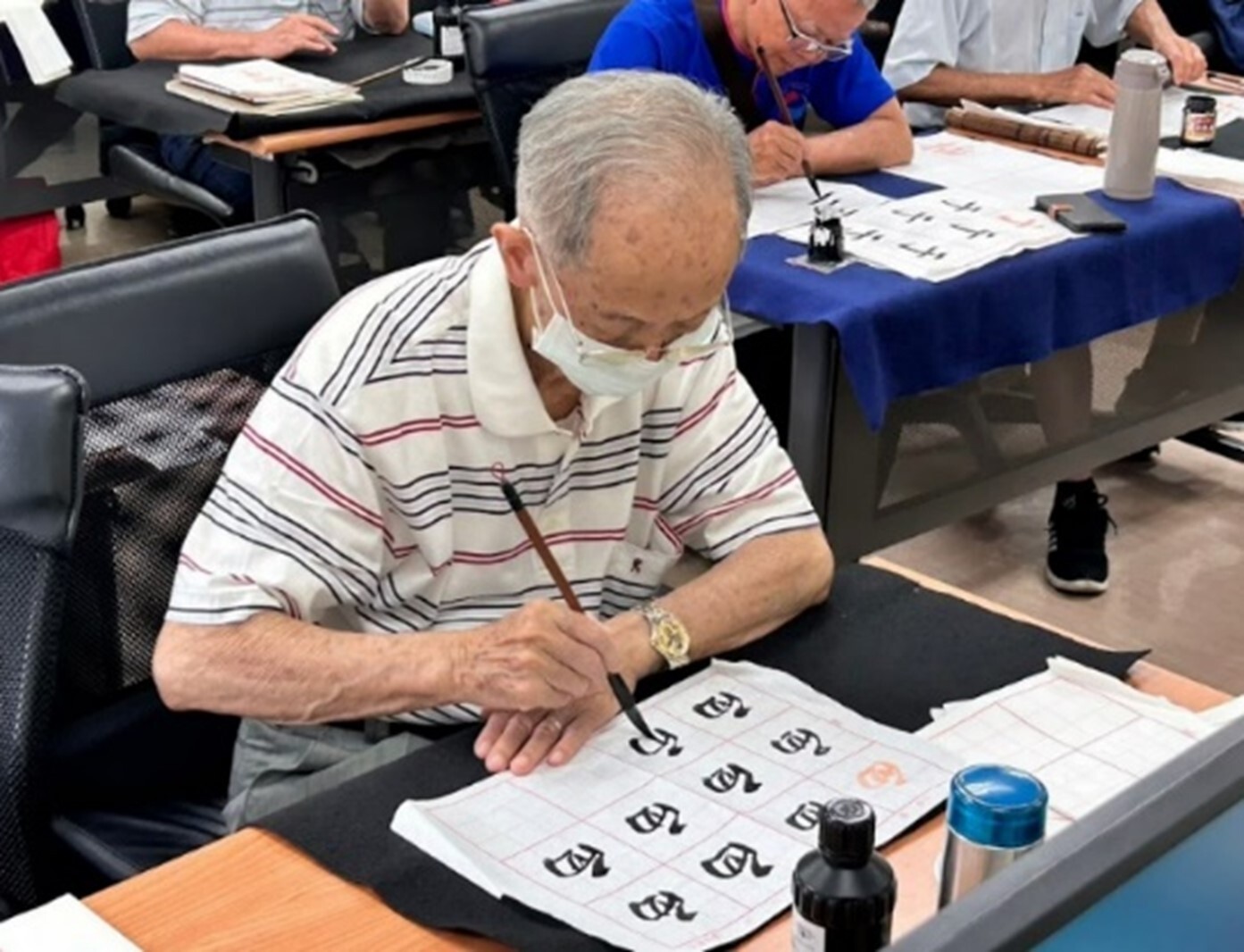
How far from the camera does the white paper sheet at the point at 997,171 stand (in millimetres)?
2883

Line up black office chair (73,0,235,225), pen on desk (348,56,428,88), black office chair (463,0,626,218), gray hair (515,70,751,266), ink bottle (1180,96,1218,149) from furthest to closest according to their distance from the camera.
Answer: black office chair (73,0,235,225)
pen on desk (348,56,428,88)
ink bottle (1180,96,1218,149)
black office chair (463,0,626,218)
gray hair (515,70,751,266)

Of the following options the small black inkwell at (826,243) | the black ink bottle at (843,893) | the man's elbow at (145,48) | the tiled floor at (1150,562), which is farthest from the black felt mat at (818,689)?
the man's elbow at (145,48)

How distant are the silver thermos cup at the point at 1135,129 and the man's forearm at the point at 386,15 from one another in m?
1.77

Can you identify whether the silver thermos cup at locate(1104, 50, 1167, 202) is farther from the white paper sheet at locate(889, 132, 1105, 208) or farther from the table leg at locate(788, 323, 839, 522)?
the table leg at locate(788, 323, 839, 522)

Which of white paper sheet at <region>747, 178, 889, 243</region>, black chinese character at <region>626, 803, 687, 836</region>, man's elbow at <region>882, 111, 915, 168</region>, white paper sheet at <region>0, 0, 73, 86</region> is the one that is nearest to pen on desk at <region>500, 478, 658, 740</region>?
black chinese character at <region>626, 803, 687, 836</region>

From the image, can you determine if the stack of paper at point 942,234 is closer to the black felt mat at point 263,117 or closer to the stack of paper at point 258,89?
the black felt mat at point 263,117

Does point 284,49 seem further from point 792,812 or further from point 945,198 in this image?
point 792,812

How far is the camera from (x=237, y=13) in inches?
158

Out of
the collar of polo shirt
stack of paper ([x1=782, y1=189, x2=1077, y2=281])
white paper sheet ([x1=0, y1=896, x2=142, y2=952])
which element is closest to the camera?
white paper sheet ([x1=0, y1=896, x2=142, y2=952])

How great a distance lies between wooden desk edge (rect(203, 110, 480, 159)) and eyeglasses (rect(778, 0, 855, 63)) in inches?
36.5

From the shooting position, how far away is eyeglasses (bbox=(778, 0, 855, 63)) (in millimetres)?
2748

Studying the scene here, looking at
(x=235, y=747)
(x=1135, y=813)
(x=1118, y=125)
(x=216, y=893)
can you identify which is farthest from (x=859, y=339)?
(x=1135, y=813)

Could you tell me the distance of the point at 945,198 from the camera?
282cm

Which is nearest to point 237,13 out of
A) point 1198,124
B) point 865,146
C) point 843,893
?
point 865,146
